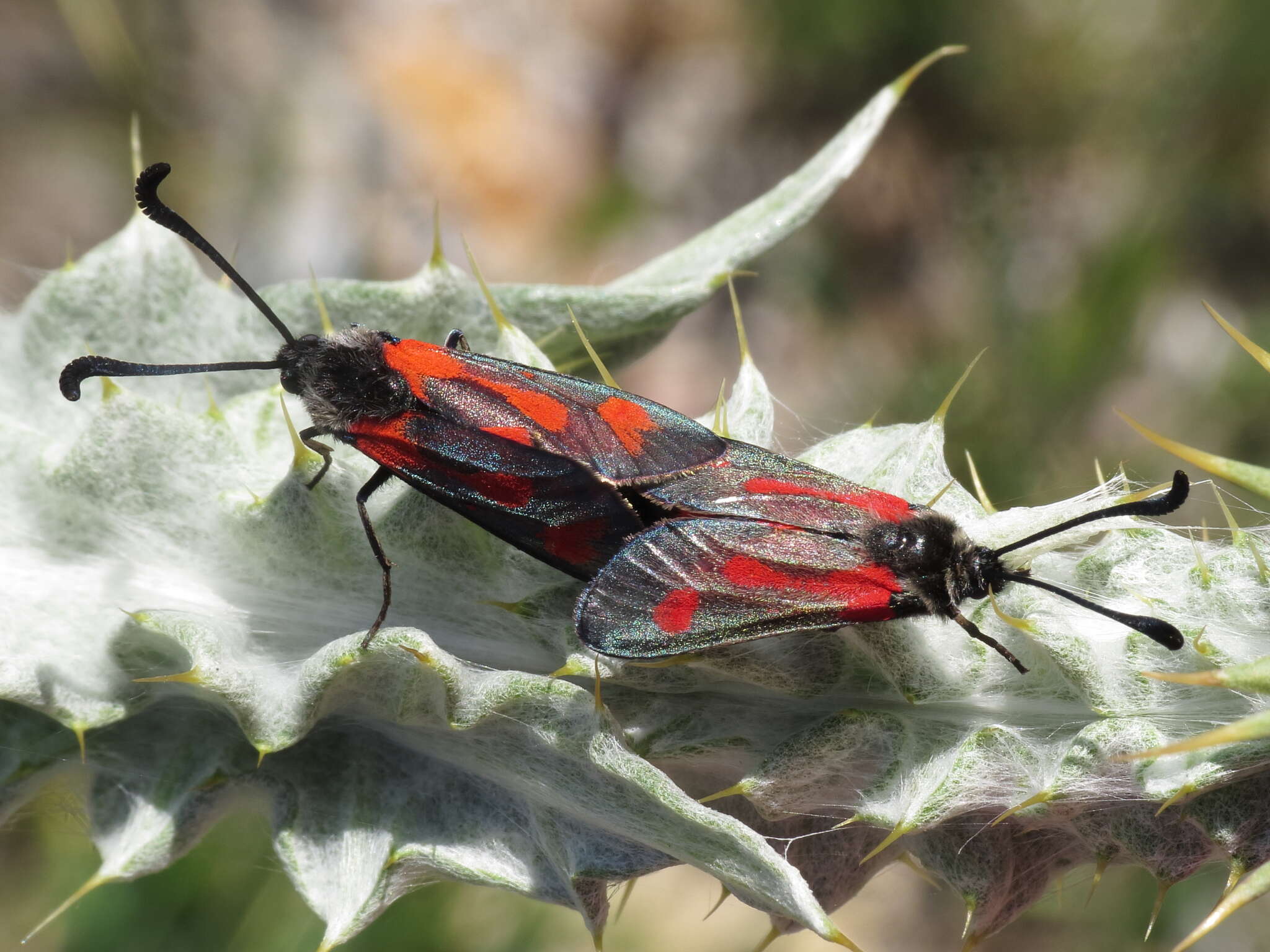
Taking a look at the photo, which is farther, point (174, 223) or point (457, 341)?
point (457, 341)

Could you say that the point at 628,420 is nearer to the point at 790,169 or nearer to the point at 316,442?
the point at 316,442

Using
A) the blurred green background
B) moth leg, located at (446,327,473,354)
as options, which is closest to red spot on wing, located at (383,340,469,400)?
moth leg, located at (446,327,473,354)

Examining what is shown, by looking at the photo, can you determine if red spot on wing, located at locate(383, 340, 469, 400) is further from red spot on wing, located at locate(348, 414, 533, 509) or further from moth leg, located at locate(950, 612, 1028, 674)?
moth leg, located at locate(950, 612, 1028, 674)

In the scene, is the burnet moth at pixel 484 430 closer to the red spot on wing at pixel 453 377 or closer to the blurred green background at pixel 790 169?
the red spot on wing at pixel 453 377

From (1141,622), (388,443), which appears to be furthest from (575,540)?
(1141,622)

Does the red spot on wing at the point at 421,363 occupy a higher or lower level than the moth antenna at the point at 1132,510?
higher

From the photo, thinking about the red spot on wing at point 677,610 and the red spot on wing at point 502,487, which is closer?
the red spot on wing at point 677,610

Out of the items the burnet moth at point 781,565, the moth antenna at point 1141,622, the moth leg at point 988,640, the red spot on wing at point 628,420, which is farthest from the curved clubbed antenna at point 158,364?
the moth antenna at point 1141,622

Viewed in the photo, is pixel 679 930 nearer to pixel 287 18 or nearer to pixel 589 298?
pixel 589 298
